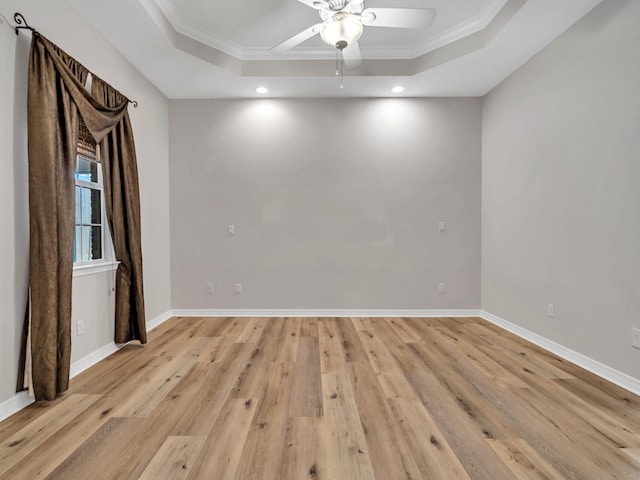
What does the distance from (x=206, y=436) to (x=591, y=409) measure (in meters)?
2.20

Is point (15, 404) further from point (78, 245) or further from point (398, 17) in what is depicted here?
point (398, 17)

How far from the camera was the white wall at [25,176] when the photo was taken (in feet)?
6.13

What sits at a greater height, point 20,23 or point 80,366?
point 20,23

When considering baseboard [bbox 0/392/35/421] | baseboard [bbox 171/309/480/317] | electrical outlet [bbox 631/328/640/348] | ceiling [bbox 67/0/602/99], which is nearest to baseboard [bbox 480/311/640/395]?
electrical outlet [bbox 631/328/640/348]

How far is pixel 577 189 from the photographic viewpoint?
8.63 feet

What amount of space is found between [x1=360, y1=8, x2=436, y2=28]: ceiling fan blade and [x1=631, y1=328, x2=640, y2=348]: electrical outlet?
8.12ft

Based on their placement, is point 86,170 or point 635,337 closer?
point 635,337

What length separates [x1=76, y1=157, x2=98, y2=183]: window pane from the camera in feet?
8.73

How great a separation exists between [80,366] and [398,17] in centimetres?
345

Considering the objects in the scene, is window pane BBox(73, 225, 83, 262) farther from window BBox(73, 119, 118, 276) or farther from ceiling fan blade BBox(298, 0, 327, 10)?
ceiling fan blade BBox(298, 0, 327, 10)

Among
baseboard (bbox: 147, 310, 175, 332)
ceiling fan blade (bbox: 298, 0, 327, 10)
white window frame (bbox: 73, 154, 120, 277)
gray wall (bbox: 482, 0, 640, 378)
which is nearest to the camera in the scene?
ceiling fan blade (bbox: 298, 0, 327, 10)

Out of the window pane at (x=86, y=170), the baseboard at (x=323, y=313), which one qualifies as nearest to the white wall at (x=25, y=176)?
the baseboard at (x=323, y=313)

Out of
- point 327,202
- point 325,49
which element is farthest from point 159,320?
point 325,49

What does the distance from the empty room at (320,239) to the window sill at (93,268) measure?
0.02m
